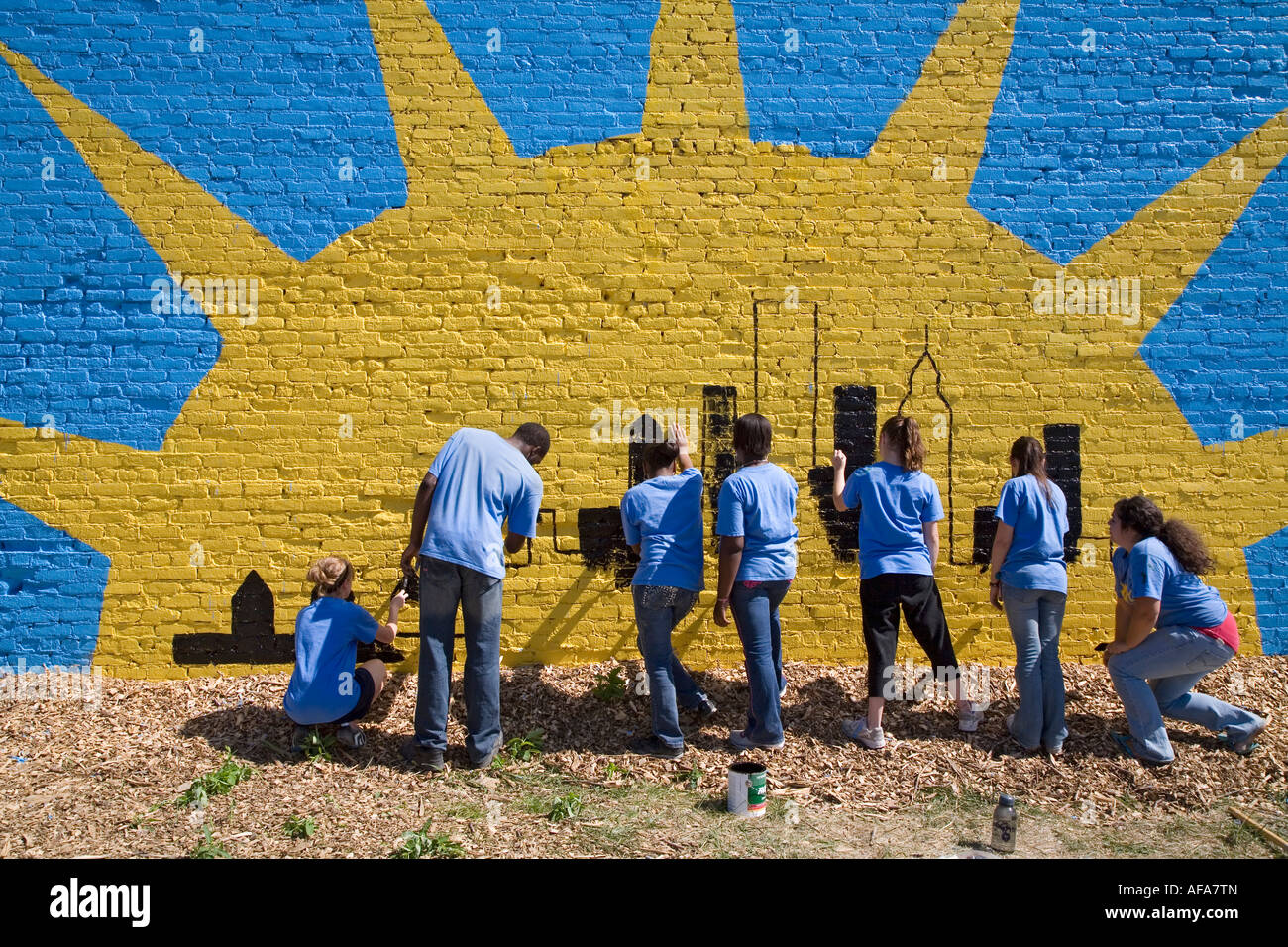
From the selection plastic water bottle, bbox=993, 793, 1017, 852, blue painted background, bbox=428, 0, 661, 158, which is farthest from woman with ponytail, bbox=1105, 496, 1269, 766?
blue painted background, bbox=428, 0, 661, 158

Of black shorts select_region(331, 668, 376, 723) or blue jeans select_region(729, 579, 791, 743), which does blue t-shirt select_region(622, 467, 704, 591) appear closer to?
blue jeans select_region(729, 579, 791, 743)

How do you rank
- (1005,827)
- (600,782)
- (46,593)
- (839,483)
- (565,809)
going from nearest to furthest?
1. (1005,827)
2. (565,809)
3. (600,782)
4. (839,483)
5. (46,593)

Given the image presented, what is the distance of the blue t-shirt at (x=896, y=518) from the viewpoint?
5.11 meters

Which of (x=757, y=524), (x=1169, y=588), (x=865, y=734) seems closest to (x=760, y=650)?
(x=757, y=524)

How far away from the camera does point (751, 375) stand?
605 cm

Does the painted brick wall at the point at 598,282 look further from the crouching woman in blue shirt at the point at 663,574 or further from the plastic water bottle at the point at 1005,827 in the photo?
the plastic water bottle at the point at 1005,827

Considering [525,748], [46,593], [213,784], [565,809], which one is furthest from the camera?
[46,593]

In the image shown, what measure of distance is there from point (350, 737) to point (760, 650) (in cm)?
228

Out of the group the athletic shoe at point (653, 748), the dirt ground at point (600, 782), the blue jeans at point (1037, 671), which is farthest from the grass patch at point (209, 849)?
the blue jeans at point (1037, 671)

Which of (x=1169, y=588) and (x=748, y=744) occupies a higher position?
(x=1169, y=588)

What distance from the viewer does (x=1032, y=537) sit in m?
5.06

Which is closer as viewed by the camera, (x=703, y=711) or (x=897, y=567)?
(x=897, y=567)

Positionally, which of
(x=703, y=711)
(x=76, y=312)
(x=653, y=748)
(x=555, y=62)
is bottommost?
(x=653, y=748)

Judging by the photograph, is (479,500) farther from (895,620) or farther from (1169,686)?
(1169,686)
